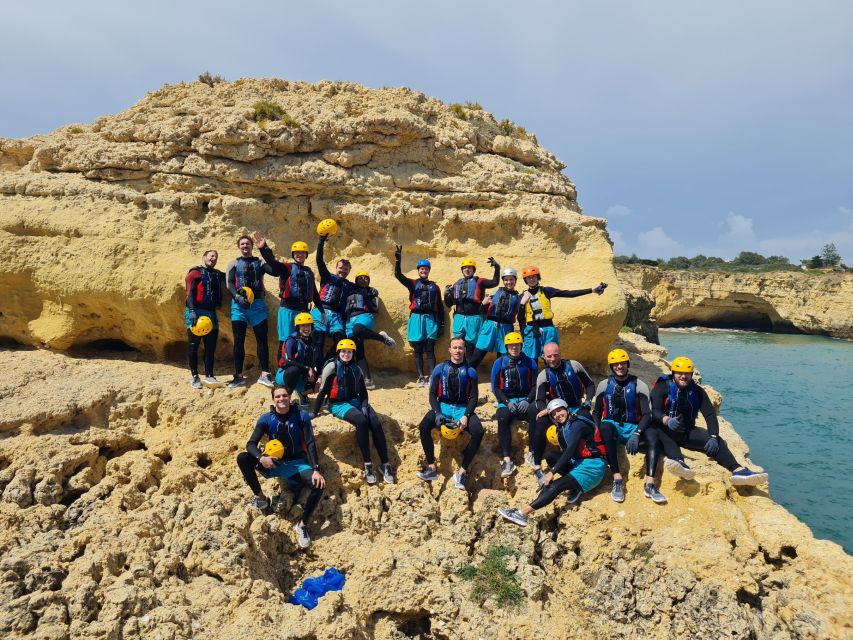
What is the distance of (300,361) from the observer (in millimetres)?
6031

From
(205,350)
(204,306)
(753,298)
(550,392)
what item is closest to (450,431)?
(550,392)

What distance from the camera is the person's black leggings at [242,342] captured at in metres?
6.65

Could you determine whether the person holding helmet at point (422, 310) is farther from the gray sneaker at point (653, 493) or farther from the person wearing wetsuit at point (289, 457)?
the gray sneaker at point (653, 493)

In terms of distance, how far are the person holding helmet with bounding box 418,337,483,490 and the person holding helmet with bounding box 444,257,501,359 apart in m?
1.20

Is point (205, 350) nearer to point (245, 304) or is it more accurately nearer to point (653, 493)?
point (245, 304)

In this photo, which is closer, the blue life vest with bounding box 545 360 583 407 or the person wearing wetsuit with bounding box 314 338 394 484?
the person wearing wetsuit with bounding box 314 338 394 484

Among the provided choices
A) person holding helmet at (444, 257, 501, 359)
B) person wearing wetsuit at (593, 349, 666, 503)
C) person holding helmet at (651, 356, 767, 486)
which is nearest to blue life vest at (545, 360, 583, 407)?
person wearing wetsuit at (593, 349, 666, 503)

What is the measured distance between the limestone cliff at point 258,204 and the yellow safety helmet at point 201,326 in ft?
2.28

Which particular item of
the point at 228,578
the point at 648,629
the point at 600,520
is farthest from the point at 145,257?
the point at 648,629

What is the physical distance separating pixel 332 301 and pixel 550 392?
319 cm

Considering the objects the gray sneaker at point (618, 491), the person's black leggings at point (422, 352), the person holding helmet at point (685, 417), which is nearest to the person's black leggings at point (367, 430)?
the person's black leggings at point (422, 352)

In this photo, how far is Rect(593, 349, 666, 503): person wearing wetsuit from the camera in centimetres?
521

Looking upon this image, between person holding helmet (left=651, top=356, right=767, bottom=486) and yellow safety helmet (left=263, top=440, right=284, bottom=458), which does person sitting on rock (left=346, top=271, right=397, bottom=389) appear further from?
person holding helmet (left=651, top=356, right=767, bottom=486)

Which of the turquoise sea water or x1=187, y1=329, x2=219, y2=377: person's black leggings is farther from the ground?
x1=187, y1=329, x2=219, y2=377: person's black leggings
